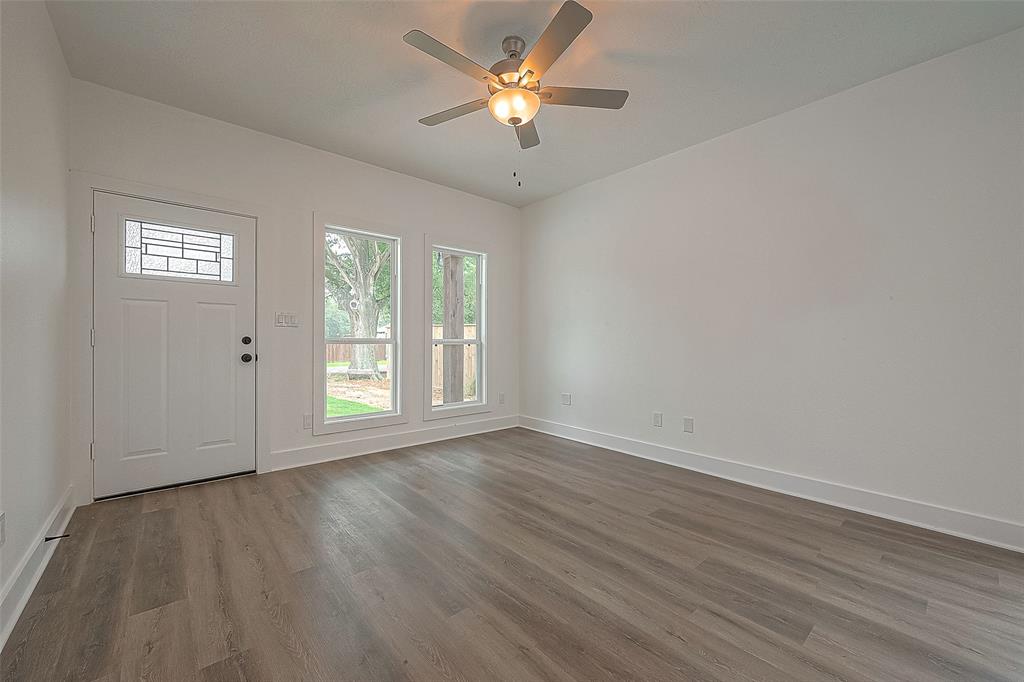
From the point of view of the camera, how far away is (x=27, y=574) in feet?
5.88

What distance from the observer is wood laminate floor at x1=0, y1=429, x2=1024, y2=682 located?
143cm

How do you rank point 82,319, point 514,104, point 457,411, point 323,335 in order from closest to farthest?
point 514,104 → point 82,319 → point 323,335 → point 457,411

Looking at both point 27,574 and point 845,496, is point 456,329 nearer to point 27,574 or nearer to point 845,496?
point 27,574

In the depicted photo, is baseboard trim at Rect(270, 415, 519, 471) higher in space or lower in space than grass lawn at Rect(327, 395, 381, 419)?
lower

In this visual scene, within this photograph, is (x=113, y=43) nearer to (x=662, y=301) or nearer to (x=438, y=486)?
(x=438, y=486)

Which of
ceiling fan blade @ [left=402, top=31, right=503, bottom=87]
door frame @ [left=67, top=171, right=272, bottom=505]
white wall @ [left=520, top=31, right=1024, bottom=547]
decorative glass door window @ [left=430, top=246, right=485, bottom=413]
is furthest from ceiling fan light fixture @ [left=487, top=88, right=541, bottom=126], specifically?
door frame @ [left=67, top=171, right=272, bottom=505]

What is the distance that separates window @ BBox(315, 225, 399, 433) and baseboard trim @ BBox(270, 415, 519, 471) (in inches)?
6.3

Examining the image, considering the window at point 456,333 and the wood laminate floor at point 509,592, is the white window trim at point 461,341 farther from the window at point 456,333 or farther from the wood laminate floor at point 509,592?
the wood laminate floor at point 509,592

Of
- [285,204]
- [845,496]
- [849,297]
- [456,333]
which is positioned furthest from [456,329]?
[845,496]

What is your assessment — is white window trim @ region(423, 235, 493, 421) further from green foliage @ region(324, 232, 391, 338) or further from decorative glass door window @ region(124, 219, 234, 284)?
decorative glass door window @ region(124, 219, 234, 284)

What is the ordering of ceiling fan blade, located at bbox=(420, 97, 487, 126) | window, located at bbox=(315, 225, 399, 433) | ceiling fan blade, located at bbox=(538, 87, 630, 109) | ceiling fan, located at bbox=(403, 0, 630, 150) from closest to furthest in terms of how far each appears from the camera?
ceiling fan, located at bbox=(403, 0, 630, 150), ceiling fan blade, located at bbox=(538, 87, 630, 109), ceiling fan blade, located at bbox=(420, 97, 487, 126), window, located at bbox=(315, 225, 399, 433)

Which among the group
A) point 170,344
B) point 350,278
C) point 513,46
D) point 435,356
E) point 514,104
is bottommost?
point 435,356

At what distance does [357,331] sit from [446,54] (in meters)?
2.74

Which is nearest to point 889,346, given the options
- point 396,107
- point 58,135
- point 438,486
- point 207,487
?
point 438,486
